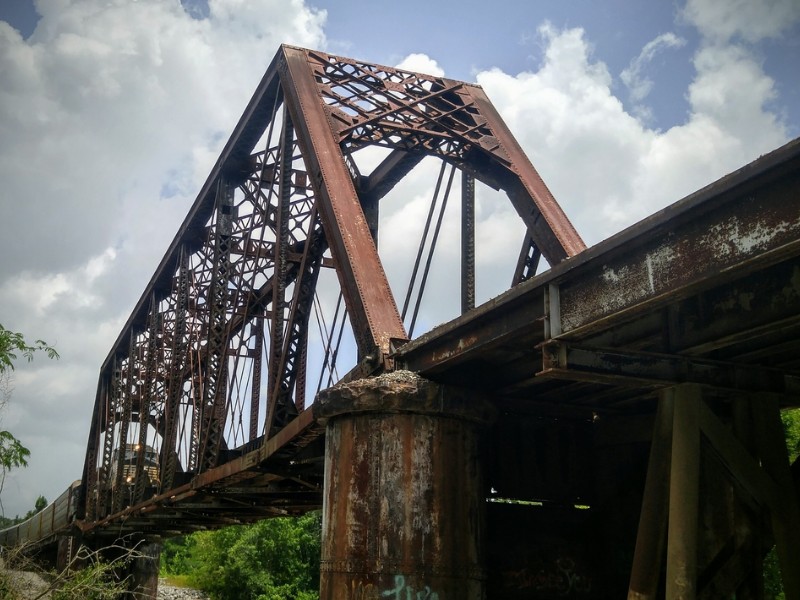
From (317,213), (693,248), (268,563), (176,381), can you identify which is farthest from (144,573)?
(693,248)

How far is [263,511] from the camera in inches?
931

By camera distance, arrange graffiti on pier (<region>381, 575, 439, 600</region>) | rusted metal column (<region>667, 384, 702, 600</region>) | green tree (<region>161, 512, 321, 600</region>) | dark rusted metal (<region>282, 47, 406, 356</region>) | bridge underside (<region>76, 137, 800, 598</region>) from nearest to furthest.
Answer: bridge underside (<region>76, 137, 800, 598</region>) < rusted metal column (<region>667, 384, 702, 600</region>) < graffiti on pier (<region>381, 575, 439, 600</region>) < dark rusted metal (<region>282, 47, 406, 356</region>) < green tree (<region>161, 512, 321, 600</region>)

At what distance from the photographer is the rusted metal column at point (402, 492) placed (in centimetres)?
816

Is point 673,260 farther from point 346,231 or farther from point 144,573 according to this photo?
point 144,573

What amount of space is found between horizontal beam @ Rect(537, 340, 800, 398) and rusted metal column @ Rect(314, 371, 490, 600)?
5.98ft

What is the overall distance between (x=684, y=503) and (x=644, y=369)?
4.20 feet

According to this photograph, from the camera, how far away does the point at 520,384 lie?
9.79m

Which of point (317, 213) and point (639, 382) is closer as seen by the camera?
point (639, 382)

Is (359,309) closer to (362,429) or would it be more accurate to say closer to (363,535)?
(362,429)

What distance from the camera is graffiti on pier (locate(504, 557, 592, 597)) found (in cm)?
1007

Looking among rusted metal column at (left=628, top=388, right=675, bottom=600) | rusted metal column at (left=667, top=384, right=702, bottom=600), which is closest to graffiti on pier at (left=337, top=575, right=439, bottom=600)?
rusted metal column at (left=628, top=388, right=675, bottom=600)

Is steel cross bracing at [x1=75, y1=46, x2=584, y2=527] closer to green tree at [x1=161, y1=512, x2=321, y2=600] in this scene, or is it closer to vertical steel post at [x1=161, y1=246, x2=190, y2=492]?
vertical steel post at [x1=161, y1=246, x2=190, y2=492]

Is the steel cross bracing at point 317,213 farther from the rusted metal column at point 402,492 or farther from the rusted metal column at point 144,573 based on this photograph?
the rusted metal column at point 144,573

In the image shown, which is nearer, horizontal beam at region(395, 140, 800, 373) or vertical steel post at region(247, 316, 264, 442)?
horizontal beam at region(395, 140, 800, 373)
